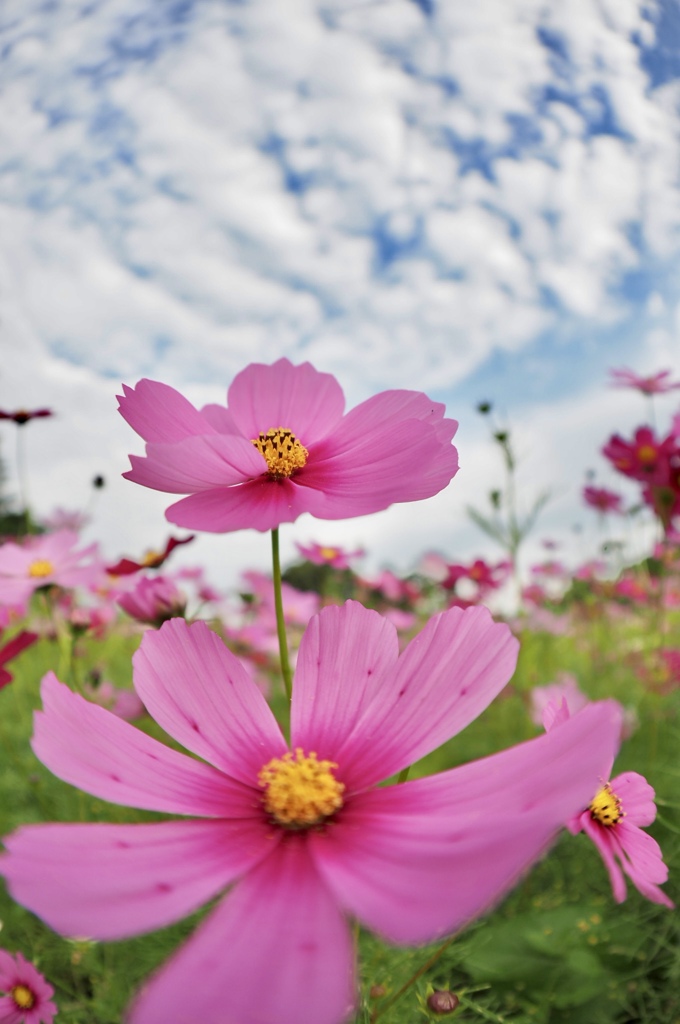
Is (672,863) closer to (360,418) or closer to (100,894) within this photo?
(360,418)

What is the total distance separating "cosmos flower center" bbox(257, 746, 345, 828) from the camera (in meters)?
0.30

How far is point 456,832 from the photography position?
25 cm

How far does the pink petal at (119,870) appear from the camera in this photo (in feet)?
0.71

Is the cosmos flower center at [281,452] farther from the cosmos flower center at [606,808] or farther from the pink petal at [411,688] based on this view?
the cosmos flower center at [606,808]

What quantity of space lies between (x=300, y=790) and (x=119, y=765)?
0.24 ft

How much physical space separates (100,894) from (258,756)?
0.41 feet

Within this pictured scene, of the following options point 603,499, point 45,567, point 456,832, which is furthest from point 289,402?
point 603,499

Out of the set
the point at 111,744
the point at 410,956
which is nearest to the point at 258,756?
the point at 111,744

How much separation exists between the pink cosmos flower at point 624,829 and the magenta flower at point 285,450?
13cm

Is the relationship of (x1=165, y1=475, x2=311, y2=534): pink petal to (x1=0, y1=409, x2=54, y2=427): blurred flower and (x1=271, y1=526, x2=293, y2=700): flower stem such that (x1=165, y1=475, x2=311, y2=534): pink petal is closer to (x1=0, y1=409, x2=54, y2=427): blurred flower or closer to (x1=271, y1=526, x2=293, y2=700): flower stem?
(x1=271, y1=526, x2=293, y2=700): flower stem

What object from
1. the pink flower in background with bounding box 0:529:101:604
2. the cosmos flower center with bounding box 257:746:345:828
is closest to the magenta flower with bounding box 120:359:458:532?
the cosmos flower center with bounding box 257:746:345:828

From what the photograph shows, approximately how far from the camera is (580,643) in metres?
3.35

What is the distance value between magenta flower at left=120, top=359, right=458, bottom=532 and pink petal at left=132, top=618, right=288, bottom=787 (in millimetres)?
54

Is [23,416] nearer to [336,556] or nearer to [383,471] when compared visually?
[336,556]
